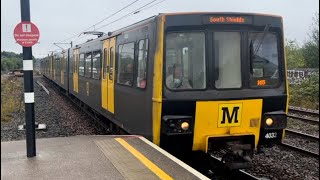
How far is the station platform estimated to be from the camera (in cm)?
464

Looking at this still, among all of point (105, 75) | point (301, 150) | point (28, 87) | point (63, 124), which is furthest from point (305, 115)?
point (28, 87)

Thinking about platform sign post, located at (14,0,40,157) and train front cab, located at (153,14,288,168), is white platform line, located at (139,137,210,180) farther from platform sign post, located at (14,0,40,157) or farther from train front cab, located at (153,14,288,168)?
platform sign post, located at (14,0,40,157)

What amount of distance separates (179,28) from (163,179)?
7.97 feet

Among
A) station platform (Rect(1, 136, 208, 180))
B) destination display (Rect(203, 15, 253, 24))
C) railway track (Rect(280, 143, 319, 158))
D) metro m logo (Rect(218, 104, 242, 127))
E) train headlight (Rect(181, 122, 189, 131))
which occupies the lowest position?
railway track (Rect(280, 143, 319, 158))

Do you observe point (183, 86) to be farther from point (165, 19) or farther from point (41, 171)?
point (41, 171)

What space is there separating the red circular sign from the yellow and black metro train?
179cm

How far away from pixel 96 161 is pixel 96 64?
6279 mm

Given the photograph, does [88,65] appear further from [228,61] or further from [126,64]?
[228,61]

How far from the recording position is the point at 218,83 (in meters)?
6.20

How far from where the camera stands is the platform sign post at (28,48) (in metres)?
4.98

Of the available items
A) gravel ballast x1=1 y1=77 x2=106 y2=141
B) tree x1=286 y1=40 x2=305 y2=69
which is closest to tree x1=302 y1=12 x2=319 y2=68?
tree x1=286 y1=40 x2=305 y2=69

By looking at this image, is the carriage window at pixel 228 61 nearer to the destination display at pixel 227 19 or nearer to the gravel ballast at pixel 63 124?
the destination display at pixel 227 19

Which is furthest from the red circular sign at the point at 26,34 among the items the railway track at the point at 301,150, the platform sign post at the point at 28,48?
the railway track at the point at 301,150

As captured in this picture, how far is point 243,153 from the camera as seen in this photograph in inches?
250
